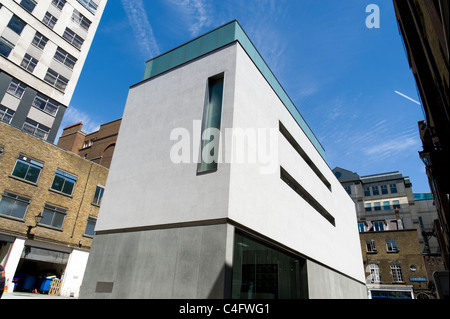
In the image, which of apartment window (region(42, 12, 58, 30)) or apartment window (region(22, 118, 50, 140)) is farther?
apartment window (region(42, 12, 58, 30))

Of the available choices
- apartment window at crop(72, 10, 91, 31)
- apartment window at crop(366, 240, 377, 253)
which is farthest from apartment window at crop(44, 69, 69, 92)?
apartment window at crop(366, 240, 377, 253)

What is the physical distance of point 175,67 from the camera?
48.5 ft

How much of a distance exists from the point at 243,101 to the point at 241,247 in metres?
6.55

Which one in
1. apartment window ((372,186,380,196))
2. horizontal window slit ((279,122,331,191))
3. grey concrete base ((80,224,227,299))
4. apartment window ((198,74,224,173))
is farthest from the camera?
apartment window ((372,186,380,196))

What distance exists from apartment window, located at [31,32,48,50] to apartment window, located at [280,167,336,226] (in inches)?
1209

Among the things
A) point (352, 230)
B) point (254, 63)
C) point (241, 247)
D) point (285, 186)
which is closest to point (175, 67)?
point (254, 63)

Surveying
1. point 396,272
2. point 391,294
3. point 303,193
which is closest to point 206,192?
point 303,193

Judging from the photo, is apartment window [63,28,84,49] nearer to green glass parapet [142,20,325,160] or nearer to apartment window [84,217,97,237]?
apartment window [84,217,97,237]

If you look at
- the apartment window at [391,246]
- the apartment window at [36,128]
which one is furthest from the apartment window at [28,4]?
the apartment window at [391,246]

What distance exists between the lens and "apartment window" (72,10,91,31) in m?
33.7

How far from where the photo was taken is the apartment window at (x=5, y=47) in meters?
25.8

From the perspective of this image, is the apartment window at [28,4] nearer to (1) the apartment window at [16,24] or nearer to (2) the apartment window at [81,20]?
(1) the apartment window at [16,24]

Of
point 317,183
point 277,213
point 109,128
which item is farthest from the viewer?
point 109,128

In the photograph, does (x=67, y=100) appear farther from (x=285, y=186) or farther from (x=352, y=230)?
(x=352, y=230)
